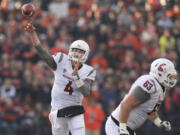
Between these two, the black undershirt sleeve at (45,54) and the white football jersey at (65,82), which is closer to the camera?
the black undershirt sleeve at (45,54)

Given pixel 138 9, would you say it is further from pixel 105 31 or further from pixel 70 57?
pixel 70 57

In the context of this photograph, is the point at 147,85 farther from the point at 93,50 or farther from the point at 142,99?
the point at 93,50

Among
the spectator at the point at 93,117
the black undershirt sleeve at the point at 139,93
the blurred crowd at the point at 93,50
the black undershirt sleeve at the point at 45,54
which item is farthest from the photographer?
the blurred crowd at the point at 93,50

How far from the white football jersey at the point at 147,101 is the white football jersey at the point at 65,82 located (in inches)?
37.5

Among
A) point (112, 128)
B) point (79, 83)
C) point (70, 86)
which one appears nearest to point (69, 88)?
point (70, 86)

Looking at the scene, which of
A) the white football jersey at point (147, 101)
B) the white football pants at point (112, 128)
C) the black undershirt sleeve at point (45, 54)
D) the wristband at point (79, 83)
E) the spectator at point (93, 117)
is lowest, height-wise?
the spectator at point (93, 117)

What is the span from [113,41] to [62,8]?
2.54 meters

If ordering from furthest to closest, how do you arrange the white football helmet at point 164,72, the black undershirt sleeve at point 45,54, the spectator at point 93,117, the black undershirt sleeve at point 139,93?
the spectator at point 93,117 < the black undershirt sleeve at point 45,54 < the white football helmet at point 164,72 < the black undershirt sleeve at point 139,93

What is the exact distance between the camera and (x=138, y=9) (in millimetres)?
17734

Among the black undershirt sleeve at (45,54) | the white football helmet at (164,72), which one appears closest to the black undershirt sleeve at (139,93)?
the white football helmet at (164,72)

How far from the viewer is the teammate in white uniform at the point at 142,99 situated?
7344 mm

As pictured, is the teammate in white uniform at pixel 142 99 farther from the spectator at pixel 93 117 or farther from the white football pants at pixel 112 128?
the spectator at pixel 93 117

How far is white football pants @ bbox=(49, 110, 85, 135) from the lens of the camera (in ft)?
27.9

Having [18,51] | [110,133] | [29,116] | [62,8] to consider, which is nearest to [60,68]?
[110,133]
